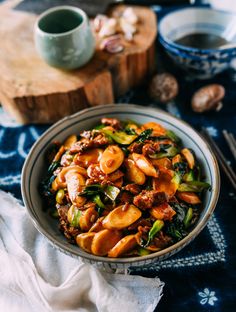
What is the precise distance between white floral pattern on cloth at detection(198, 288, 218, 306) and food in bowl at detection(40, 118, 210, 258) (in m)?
0.23

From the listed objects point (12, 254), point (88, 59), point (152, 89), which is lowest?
point (12, 254)

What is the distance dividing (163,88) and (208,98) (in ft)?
0.77

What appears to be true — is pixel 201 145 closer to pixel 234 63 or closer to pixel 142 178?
pixel 142 178

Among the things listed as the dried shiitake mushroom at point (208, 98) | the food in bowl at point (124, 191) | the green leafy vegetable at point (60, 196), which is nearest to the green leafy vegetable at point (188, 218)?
the food in bowl at point (124, 191)

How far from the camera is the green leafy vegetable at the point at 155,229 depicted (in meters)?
1.26

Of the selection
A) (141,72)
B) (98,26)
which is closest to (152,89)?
(141,72)

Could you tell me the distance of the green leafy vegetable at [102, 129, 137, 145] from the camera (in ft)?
4.86

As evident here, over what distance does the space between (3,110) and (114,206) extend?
106 centimetres

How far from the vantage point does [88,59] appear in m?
1.94

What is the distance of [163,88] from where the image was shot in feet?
6.50

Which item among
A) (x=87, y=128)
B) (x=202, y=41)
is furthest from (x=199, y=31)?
(x=87, y=128)

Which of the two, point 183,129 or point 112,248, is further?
point 183,129

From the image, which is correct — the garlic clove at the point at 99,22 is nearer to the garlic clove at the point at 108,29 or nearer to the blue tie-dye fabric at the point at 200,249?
the garlic clove at the point at 108,29

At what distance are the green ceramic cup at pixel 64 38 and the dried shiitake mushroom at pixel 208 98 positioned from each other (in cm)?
59
